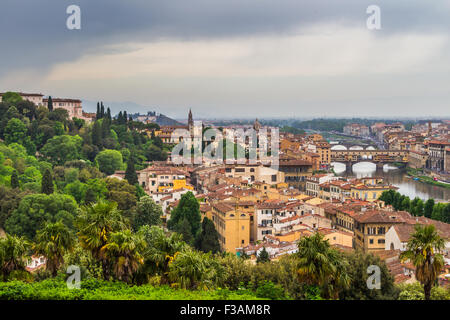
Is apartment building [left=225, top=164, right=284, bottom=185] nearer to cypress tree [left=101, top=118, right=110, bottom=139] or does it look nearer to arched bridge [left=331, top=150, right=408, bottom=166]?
cypress tree [left=101, top=118, right=110, bottom=139]

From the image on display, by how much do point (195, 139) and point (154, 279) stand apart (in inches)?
1136

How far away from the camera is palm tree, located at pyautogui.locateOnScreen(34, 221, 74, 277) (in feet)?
18.6

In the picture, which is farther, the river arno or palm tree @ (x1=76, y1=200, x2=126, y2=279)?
the river arno

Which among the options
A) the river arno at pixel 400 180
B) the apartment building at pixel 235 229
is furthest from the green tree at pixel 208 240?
the river arno at pixel 400 180

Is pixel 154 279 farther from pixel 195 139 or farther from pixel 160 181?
pixel 195 139

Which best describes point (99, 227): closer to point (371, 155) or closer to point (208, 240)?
point (208, 240)

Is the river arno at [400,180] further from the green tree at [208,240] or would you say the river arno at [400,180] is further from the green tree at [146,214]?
the green tree at [208,240]

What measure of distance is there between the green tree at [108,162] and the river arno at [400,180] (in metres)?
13.4

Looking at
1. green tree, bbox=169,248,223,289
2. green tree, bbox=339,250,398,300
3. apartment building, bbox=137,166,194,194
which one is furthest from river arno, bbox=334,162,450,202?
green tree, bbox=169,248,223,289

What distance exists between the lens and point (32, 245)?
598 cm

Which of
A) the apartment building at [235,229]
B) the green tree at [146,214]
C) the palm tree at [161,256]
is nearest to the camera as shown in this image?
the palm tree at [161,256]

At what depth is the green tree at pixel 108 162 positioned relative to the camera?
23.0 metres

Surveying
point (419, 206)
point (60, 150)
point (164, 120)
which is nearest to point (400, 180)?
point (419, 206)

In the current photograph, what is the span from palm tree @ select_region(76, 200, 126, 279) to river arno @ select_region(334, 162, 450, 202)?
21.2 meters
